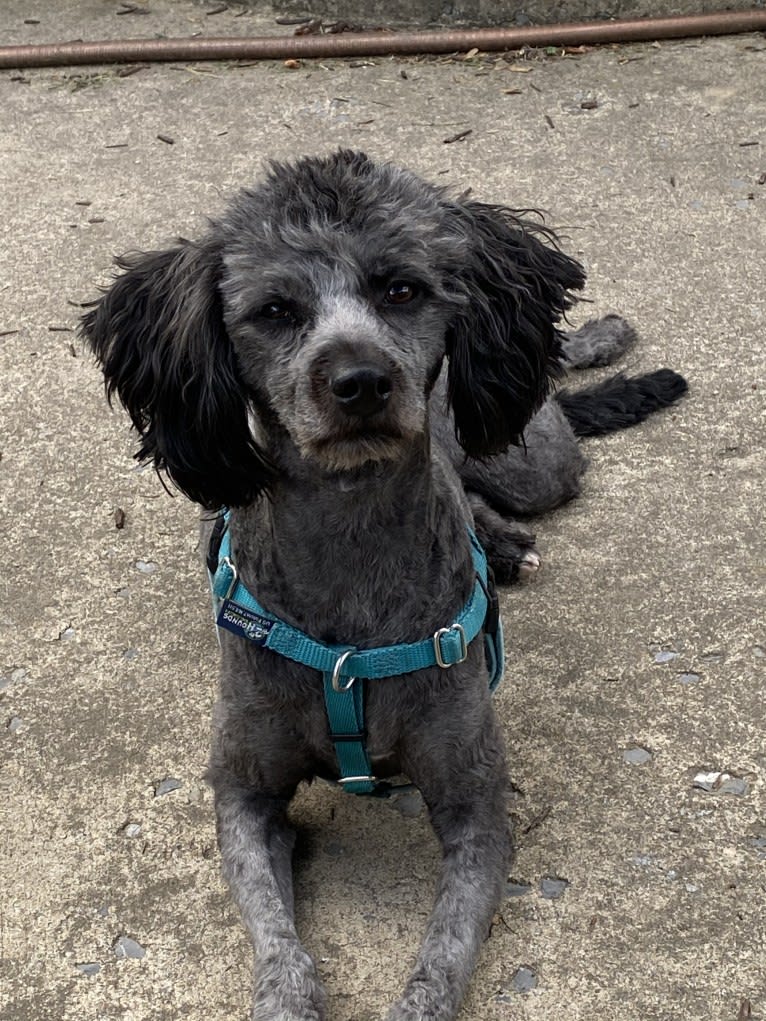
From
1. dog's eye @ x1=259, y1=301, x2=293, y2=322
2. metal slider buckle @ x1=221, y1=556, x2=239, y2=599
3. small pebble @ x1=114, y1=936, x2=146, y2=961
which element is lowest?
small pebble @ x1=114, y1=936, x2=146, y2=961

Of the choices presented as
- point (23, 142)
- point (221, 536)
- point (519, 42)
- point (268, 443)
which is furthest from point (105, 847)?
point (519, 42)

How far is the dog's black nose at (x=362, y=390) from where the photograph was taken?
2.69 meters

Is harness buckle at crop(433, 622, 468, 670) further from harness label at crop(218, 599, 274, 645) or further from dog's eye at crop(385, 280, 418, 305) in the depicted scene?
dog's eye at crop(385, 280, 418, 305)

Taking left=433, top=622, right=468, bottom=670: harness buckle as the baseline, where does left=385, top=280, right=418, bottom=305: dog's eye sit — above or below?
above

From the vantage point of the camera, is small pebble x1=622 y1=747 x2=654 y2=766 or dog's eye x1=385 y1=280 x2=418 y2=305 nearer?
dog's eye x1=385 y1=280 x2=418 y2=305

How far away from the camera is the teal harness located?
3.07m

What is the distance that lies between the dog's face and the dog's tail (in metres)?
1.92

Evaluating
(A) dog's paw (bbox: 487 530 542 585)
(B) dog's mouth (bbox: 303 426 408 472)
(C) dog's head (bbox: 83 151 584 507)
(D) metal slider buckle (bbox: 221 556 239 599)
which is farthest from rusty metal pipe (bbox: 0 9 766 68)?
(B) dog's mouth (bbox: 303 426 408 472)

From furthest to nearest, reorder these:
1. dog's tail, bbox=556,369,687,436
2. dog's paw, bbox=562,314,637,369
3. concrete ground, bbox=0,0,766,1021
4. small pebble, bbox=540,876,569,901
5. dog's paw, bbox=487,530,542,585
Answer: dog's paw, bbox=562,314,637,369 < dog's tail, bbox=556,369,687,436 < dog's paw, bbox=487,530,542,585 < small pebble, bbox=540,876,569,901 < concrete ground, bbox=0,0,766,1021


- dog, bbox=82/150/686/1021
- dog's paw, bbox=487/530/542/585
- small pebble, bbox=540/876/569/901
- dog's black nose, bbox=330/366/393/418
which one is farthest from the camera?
dog's paw, bbox=487/530/542/585

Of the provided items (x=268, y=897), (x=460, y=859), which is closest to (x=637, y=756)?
(x=460, y=859)

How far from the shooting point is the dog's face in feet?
9.01

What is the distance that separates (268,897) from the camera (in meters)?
3.09

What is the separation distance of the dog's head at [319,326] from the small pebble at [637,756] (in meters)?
1.04
